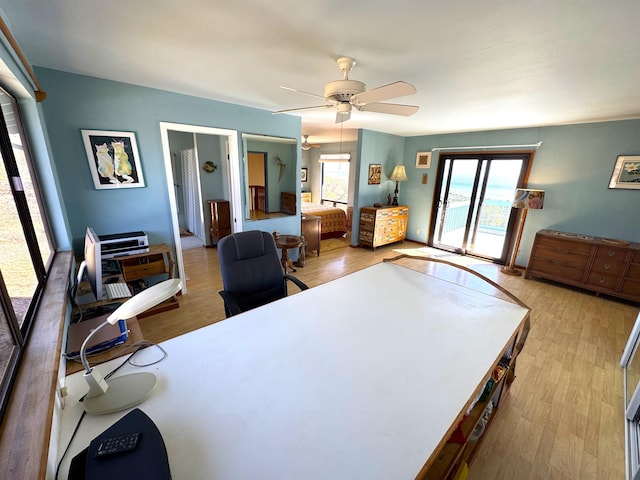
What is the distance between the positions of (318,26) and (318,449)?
1886mm

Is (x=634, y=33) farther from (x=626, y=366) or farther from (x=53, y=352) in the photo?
(x=53, y=352)

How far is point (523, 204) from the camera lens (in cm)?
388

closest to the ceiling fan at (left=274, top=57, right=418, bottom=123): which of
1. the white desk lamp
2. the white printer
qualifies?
the white desk lamp

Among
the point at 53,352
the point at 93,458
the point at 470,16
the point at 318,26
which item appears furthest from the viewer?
the point at 318,26

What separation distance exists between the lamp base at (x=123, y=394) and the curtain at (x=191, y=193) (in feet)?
15.0

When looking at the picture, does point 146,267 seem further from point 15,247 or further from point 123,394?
point 123,394

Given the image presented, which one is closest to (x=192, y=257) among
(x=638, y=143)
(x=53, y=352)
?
(x=53, y=352)

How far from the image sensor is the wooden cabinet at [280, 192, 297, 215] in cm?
415

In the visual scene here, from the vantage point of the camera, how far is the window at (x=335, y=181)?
7.26 metres

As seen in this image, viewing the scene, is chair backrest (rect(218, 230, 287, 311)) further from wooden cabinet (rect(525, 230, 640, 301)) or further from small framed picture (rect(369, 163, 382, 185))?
wooden cabinet (rect(525, 230, 640, 301))

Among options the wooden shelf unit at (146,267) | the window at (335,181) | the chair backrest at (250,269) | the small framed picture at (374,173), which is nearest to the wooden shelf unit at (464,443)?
the chair backrest at (250,269)

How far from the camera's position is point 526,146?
13.2 feet

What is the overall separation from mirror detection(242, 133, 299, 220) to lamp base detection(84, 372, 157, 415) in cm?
285

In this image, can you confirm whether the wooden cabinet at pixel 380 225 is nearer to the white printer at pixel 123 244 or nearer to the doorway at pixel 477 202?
the doorway at pixel 477 202
